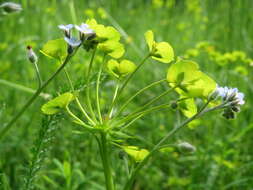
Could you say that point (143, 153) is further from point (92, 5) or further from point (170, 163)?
point (92, 5)

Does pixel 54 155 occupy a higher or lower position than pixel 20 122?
Answer: lower

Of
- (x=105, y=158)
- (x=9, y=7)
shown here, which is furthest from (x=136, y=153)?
(x=9, y=7)

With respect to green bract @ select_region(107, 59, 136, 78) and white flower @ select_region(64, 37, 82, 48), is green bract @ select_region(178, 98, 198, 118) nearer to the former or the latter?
green bract @ select_region(107, 59, 136, 78)

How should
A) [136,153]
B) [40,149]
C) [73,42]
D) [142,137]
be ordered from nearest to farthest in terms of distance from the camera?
[73,42], [136,153], [40,149], [142,137]

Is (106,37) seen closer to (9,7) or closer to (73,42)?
(73,42)

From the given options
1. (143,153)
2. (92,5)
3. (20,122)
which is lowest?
(143,153)

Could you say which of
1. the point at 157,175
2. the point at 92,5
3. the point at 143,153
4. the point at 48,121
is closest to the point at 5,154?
the point at 157,175

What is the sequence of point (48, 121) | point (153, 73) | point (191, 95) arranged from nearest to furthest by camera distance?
point (191, 95), point (48, 121), point (153, 73)
